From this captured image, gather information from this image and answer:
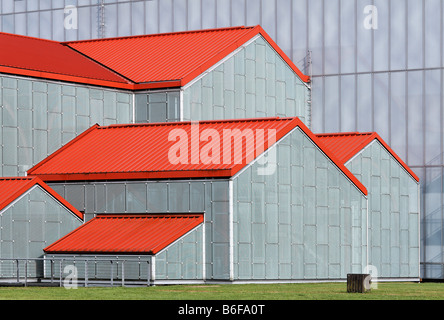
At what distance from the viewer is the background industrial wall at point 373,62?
82250 mm

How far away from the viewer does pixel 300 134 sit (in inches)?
2680

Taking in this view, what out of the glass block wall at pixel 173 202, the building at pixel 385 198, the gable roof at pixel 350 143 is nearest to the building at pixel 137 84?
the glass block wall at pixel 173 202

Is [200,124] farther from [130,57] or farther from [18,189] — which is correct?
[130,57]

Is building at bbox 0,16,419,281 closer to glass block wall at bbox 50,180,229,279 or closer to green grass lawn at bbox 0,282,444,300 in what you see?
glass block wall at bbox 50,180,229,279

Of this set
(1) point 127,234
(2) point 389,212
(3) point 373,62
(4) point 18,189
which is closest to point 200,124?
(1) point 127,234

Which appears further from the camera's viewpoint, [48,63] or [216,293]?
[48,63]

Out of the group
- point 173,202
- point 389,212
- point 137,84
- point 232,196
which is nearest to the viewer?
point 232,196

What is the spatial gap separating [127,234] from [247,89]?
19488 mm

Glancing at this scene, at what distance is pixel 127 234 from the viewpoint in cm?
6500

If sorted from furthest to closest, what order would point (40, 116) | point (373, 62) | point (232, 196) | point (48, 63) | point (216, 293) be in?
point (373, 62) < point (48, 63) < point (40, 116) < point (232, 196) < point (216, 293)

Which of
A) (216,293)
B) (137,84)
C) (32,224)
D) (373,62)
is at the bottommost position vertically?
(216,293)
